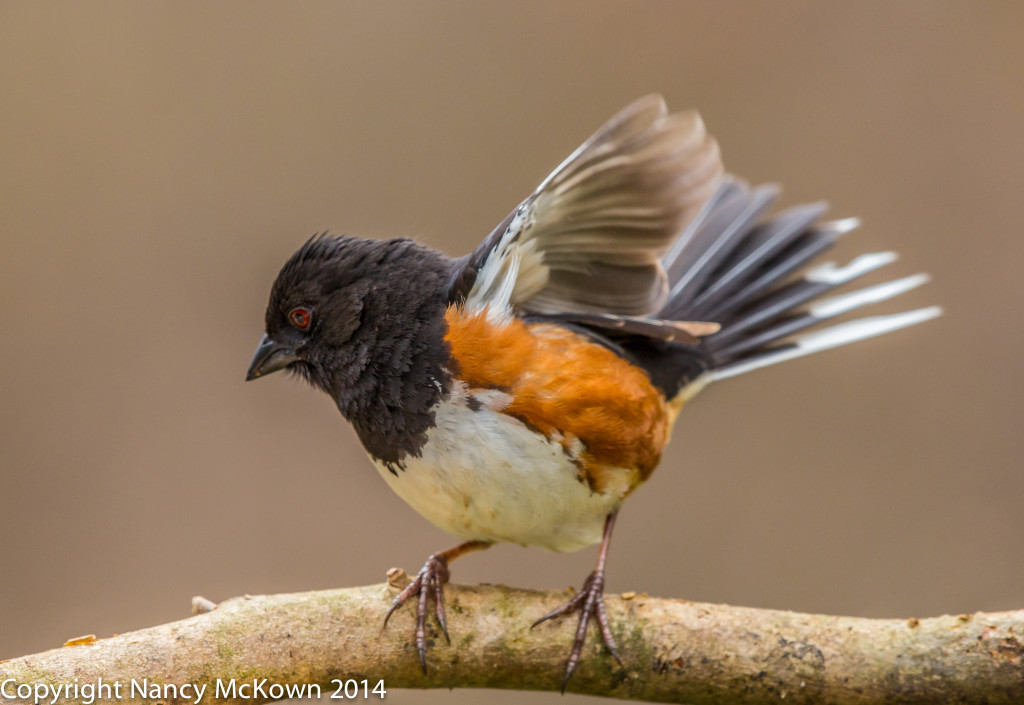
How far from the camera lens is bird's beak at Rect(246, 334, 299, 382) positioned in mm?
Answer: 2504

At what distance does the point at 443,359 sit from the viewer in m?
2.24

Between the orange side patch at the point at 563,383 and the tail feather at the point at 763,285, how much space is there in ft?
2.22

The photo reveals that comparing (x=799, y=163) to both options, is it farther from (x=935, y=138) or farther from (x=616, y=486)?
(x=616, y=486)

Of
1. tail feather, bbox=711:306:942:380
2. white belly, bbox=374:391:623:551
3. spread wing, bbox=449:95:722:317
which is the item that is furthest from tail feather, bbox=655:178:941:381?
white belly, bbox=374:391:623:551

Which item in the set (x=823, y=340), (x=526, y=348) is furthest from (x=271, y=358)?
(x=823, y=340)

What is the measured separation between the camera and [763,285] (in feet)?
10.0

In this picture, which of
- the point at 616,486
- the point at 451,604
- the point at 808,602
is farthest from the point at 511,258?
the point at 808,602

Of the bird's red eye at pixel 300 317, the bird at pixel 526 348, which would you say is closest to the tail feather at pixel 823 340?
the bird at pixel 526 348

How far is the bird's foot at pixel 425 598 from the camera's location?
7.08 ft

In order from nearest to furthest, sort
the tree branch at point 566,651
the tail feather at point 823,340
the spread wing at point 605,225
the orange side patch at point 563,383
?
1. the tree branch at point 566,651
2. the spread wing at point 605,225
3. the orange side patch at point 563,383
4. the tail feather at point 823,340

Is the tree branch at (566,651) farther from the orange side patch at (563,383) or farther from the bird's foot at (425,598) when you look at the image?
the orange side patch at (563,383)

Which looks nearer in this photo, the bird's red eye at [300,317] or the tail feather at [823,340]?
the bird's red eye at [300,317]

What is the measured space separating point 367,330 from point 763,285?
1361mm

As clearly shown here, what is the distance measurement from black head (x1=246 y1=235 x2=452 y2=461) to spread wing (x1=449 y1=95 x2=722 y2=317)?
4.7 inches
